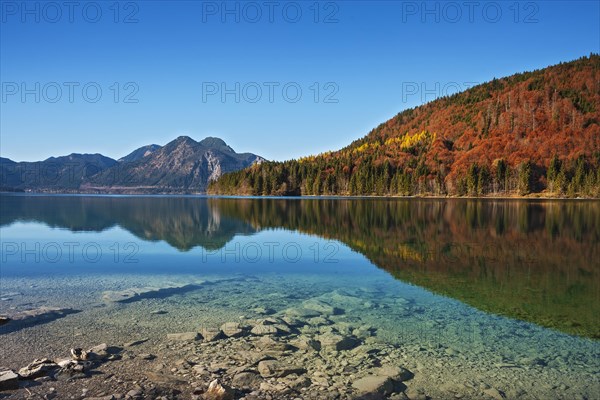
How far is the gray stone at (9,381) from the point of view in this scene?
30.8 feet

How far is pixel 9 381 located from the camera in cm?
951

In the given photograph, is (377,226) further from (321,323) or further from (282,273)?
(321,323)

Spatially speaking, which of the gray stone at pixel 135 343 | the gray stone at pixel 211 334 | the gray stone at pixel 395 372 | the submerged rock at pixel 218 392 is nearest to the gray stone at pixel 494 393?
the gray stone at pixel 395 372

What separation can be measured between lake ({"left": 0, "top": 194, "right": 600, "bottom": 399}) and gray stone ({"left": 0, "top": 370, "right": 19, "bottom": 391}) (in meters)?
0.19

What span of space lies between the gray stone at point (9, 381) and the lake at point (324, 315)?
0.19m

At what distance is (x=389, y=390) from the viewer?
10000 mm

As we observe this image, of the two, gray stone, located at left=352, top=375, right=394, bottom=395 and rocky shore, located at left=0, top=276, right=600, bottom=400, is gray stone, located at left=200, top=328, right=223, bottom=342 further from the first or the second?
gray stone, located at left=352, top=375, right=394, bottom=395

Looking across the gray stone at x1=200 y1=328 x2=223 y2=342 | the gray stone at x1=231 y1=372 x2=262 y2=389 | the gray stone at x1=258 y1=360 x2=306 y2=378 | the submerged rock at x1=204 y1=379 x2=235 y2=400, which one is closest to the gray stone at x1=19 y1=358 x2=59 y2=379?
the gray stone at x1=200 y1=328 x2=223 y2=342

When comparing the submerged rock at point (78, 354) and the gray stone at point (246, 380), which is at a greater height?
the submerged rock at point (78, 354)

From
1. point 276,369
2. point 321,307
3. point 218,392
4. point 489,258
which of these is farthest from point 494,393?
point 489,258

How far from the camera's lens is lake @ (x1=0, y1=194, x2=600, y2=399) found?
419 inches

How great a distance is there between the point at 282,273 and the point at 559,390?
1687 centimetres

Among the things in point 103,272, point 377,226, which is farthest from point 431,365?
point 377,226

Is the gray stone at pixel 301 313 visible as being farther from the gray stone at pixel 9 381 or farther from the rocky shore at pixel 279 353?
the gray stone at pixel 9 381
